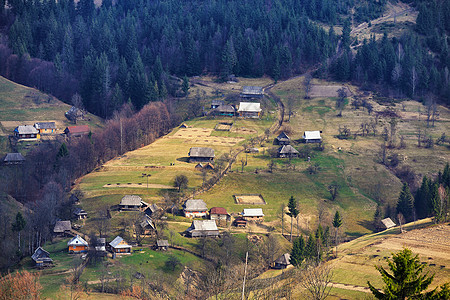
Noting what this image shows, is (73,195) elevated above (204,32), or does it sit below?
below

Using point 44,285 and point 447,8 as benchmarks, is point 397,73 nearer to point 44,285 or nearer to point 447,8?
point 447,8

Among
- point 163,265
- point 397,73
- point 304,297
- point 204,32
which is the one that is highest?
point 204,32

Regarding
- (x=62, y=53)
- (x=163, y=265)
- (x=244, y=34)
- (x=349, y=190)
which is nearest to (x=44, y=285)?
(x=163, y=265)

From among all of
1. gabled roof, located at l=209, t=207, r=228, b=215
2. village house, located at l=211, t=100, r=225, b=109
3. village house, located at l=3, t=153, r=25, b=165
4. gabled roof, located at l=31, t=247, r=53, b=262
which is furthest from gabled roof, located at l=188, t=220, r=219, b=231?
village house, located at l=211, t=100, r=225, b=109

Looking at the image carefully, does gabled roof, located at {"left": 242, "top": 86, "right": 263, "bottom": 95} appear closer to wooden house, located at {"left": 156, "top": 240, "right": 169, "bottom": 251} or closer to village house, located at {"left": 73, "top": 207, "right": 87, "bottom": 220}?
village house, located at {"left": 73, "top": 207, "right": 87, "bottom": 220}

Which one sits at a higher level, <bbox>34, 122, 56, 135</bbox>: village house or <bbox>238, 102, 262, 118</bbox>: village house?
<bbox>238, 102, 262, 118</bbox>: village house

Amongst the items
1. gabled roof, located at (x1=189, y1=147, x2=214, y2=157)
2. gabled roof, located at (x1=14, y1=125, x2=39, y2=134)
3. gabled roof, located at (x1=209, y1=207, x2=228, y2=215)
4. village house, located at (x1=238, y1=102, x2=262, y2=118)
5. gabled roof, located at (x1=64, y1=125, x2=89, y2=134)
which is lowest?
gabled roof, located at (x1=209, y1=207, x2=228, y2=215)
